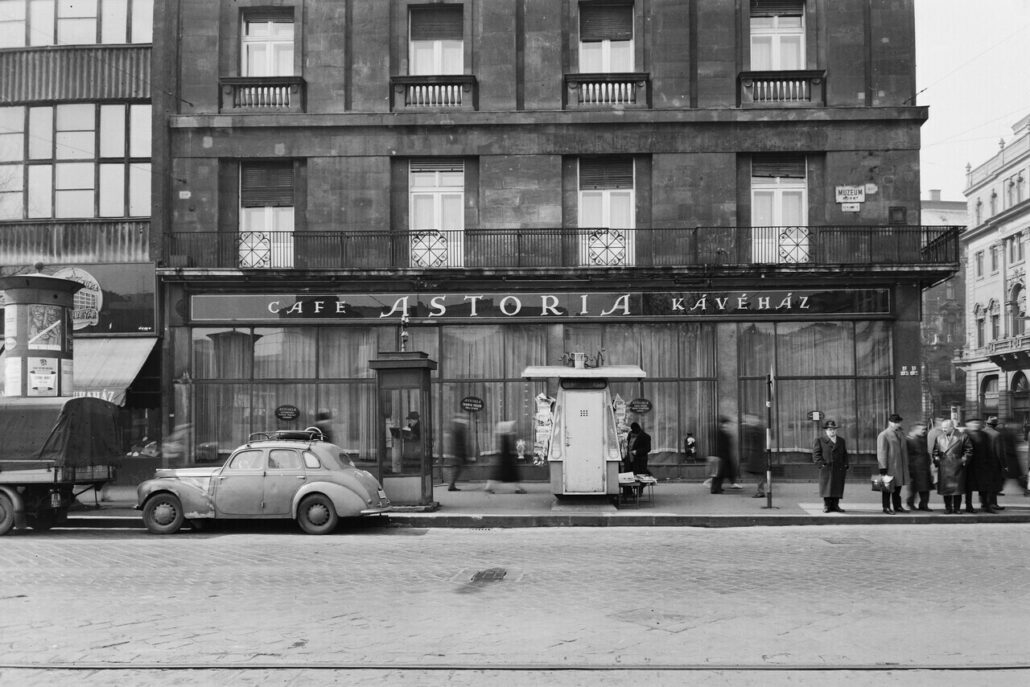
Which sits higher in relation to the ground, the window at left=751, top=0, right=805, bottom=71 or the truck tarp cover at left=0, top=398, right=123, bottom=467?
the window at left=751, top=0, right=805, bottom=71

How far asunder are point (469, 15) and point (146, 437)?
13.1 meters

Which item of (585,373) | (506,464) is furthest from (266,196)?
(585,373)

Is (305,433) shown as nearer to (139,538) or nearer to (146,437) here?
(139,538)

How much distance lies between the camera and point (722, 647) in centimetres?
772

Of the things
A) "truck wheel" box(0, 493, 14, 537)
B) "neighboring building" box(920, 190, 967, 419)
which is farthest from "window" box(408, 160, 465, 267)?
"neighboring building" box(920, 190, 967, 419)

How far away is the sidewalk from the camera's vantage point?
16625 mm

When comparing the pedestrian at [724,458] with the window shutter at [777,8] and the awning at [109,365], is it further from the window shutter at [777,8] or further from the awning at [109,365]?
the awning at [109,365]

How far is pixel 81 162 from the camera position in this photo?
2433 cm

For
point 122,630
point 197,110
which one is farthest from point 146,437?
point 122,630

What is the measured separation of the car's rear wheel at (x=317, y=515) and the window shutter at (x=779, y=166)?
14038 mm

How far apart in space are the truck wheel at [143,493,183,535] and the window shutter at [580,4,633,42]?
15.1m

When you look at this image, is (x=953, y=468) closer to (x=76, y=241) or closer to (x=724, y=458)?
(x=724, y=458)

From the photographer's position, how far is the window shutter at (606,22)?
952 inches

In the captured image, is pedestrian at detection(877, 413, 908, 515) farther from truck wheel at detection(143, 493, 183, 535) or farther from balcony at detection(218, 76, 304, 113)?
balcony at detection(218, 76, 304, 113)
